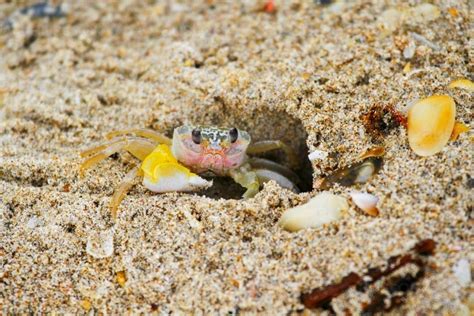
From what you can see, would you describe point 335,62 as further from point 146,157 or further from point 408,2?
point 146,157

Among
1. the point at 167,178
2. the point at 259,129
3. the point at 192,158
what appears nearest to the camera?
the point at 167,178

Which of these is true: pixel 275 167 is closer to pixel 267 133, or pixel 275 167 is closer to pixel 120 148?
pixel 267 133

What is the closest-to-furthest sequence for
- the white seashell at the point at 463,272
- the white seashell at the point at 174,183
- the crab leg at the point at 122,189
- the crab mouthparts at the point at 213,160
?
the white seashell at the point at 463,272, the crab leg at the point at 122,189, the white seashell at the point at 174,183, the crab mouthparts at the point at 213,160

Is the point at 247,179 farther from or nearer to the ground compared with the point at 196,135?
nearer to the ground

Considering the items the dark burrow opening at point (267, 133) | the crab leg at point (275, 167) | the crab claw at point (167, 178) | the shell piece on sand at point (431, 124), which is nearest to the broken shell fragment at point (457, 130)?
the shell piece on sand at point (431, 124)

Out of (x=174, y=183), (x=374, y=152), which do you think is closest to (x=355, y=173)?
(x=374, y=152)

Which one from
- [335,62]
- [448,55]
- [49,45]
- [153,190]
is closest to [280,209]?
[153,190]

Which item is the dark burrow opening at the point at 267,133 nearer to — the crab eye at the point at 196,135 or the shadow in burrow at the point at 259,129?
the shadow in burrow at the point at 259,129
